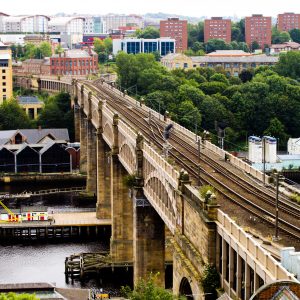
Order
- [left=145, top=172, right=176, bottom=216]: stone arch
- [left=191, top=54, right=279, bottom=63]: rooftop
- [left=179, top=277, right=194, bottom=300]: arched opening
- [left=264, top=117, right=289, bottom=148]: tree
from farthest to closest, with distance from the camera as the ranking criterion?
[left=191, top=54, right=279, bottom=63]: rooftop < [left=264, top=117, right=289, bottom=148]: tree < [left=145, top=172, right=176, bottom=216]: stone arch < [left=179, top=277, right=194, bottom=300]: arched opening

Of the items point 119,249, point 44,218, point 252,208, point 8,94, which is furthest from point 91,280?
point 8,94

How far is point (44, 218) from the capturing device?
7125 cm

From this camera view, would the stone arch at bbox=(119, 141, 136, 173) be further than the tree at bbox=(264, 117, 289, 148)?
No

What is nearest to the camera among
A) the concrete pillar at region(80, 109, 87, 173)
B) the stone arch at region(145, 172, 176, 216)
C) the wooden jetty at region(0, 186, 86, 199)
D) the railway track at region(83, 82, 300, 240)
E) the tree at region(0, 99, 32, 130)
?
the railway track at region(83, 82, 300, 240)

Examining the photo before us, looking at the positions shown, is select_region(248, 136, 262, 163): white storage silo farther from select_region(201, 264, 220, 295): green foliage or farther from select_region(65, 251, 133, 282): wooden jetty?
select_region(201, 264, 220, 295): green foliage

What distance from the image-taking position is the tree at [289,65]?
144712 millimetres

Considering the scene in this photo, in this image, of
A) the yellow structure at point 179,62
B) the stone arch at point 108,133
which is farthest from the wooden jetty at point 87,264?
the yellow structure at point 179,62

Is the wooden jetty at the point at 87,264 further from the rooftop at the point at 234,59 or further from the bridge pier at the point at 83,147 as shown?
the rooftop at the point at 234,59

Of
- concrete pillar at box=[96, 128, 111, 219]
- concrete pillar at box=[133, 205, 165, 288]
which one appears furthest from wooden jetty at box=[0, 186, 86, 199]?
concrete pillar at box=[133, 205, 165, 288]

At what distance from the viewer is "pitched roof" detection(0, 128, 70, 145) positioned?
103812 millimetres

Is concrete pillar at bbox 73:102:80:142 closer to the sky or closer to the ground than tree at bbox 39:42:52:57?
closer to the ground

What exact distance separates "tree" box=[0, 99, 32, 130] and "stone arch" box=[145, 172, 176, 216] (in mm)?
67541

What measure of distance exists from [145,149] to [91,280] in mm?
12434

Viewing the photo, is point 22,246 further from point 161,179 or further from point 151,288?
point 151,288
